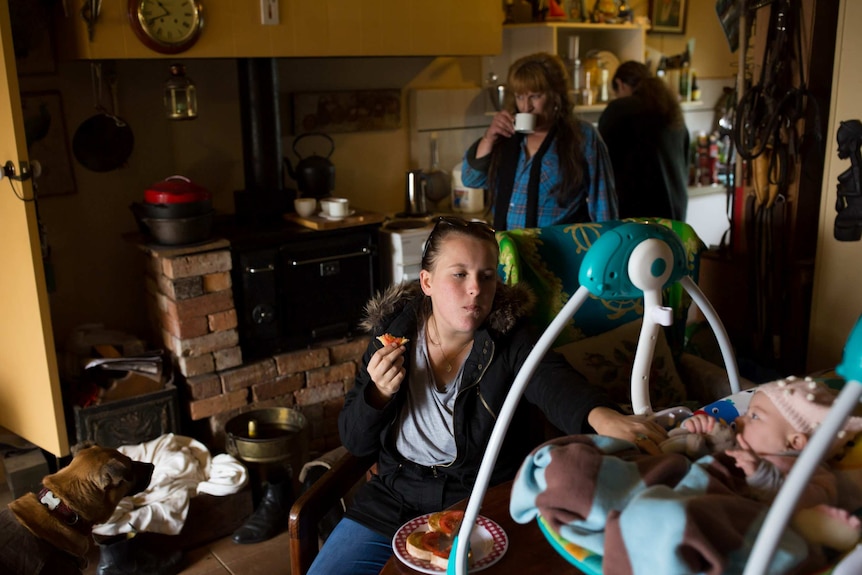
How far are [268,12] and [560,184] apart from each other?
1.22 meters

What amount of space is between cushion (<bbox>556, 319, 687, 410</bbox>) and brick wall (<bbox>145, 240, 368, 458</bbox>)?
4.35 ft

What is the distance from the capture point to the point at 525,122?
2.77 m

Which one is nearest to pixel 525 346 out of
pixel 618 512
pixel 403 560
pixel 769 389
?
pixel 403 560

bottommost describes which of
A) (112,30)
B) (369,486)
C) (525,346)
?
(369,486)

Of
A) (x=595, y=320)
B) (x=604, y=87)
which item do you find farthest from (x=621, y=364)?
(x=604, y=87)

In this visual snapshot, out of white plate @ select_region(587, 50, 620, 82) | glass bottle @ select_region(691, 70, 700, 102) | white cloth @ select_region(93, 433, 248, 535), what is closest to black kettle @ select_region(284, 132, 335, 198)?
white cloth @ select_region(93, 433, 248, 535)

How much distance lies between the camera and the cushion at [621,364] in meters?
2.15

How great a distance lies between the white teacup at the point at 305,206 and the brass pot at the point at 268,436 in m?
0.75

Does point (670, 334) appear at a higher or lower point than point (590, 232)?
lower

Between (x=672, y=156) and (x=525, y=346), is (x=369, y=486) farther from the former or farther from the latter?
(x=672, y=156)

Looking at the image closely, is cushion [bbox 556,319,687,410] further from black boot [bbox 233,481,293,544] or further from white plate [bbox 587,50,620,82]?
white plate [bbox 587,50,620,82]

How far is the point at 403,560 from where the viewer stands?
1301 millimetres

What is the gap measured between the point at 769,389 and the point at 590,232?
1.20m

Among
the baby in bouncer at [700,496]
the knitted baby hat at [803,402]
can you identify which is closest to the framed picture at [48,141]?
the baby in bouncer at [700,496]
